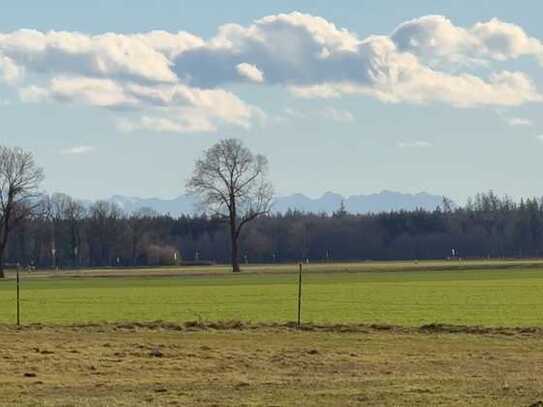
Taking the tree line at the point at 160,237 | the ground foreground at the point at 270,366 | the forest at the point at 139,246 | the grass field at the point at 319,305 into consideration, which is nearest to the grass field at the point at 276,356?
the ground foreground at the point at 270,366

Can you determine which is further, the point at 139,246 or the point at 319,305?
the point at 139,246

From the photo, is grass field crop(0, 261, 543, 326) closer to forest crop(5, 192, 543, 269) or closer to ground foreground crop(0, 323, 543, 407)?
ground foreground crop(0, 323, 543, 407)

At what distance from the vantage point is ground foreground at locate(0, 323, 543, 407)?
18062 millimetres

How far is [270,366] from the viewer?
908 inches

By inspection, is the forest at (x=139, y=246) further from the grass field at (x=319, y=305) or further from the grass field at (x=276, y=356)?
the grass field at (x=276, y=356)

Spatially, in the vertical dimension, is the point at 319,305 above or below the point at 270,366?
above

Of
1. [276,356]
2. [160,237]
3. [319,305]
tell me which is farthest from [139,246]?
[276,356]

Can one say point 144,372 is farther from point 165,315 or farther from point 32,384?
point 165,315

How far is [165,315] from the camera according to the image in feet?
134

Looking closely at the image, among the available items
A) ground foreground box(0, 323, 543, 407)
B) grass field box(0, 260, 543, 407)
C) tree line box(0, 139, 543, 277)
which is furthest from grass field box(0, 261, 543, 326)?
tree line box(0, 139, 543, 277)

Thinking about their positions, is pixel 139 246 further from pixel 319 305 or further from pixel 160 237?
pixel 319 305

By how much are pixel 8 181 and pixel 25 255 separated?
6535 cm

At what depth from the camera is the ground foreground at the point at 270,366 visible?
1806 cm

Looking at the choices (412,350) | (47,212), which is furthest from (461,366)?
(47,212)
